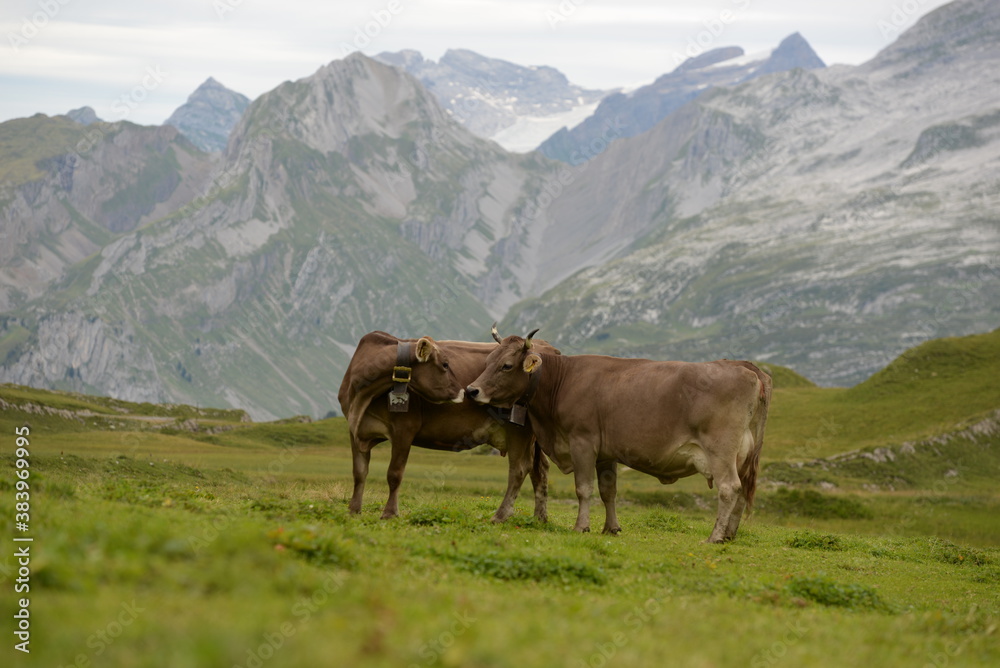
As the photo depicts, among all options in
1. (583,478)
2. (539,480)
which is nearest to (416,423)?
(539,480)

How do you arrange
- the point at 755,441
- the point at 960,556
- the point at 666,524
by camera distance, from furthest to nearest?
the point at 666,524 → the point at 960,556 → the point at 755,441

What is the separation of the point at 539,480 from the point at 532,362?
11.3ft

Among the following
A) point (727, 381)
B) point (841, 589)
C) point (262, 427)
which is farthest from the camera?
point (262, 427)

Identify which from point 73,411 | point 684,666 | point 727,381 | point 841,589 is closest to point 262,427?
point 73,411

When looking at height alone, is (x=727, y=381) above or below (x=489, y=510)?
above

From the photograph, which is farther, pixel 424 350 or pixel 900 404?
pixel 900 404

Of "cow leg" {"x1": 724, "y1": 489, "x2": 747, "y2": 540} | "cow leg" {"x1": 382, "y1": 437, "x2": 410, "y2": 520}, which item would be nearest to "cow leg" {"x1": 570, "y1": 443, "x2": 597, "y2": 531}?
"cow leg" {"x1": 724, "y1": 489, "x2": 747, "y2": 540}

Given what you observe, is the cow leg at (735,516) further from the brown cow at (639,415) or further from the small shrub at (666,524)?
the small shrub at (666,524)

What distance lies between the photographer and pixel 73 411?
8256 centimetres

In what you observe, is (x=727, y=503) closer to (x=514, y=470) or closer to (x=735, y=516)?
(x=735, y=516)

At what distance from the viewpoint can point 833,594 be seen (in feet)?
Answer: 59.3

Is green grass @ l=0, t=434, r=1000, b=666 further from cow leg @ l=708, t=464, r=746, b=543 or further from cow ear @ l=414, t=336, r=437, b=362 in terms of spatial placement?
cow ear @ l=414, t=336, r=437, b=362

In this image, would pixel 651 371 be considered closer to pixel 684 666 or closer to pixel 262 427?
pixel 684 666

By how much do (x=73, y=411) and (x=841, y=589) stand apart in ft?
252
